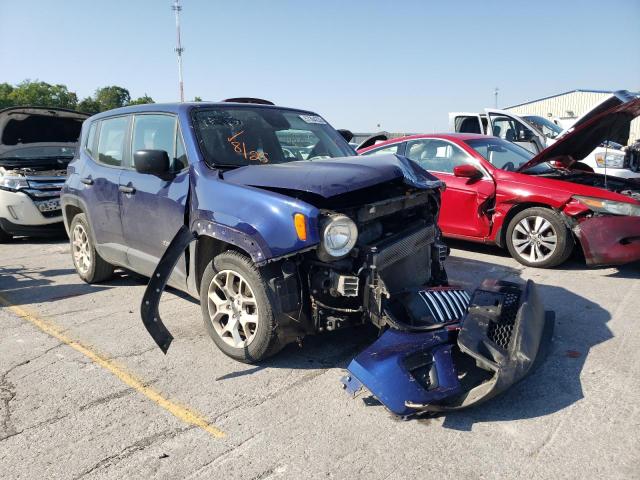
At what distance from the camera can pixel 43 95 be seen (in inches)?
2403

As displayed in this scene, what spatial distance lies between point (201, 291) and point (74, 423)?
1.18 m

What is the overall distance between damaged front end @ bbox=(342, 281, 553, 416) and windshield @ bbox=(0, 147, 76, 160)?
24.9 ft

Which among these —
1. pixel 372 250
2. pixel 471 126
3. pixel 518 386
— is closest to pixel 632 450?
pixel 518 386

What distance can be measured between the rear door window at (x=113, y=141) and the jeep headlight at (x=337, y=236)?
259 centimetres

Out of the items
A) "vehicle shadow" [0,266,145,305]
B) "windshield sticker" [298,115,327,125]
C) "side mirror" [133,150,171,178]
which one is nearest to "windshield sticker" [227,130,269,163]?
"side mirror" [133,150,171,178]

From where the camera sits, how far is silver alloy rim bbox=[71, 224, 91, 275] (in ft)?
18.2

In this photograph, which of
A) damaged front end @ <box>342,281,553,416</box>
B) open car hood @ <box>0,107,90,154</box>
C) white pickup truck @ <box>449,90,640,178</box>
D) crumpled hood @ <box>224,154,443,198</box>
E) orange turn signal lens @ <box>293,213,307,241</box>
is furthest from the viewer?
white pickup truck @ <box>449,90,640,178</box>

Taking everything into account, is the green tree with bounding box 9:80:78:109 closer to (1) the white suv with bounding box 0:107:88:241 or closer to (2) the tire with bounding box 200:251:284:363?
(1) the white suv with bounding box 0:107:88:241

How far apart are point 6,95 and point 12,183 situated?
6263 cm

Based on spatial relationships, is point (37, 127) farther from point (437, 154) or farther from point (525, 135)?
point (525, 135)

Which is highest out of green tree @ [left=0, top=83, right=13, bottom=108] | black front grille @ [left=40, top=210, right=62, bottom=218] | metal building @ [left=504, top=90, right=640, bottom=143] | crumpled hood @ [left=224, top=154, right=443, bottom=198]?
green tree @ [left=0, top=83, right=13, bottom=108]

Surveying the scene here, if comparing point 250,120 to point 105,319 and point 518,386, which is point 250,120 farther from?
point 518,386

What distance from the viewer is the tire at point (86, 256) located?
17.8 feet

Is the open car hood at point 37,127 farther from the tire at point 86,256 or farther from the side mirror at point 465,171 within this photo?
the side mirror at point 465,171
